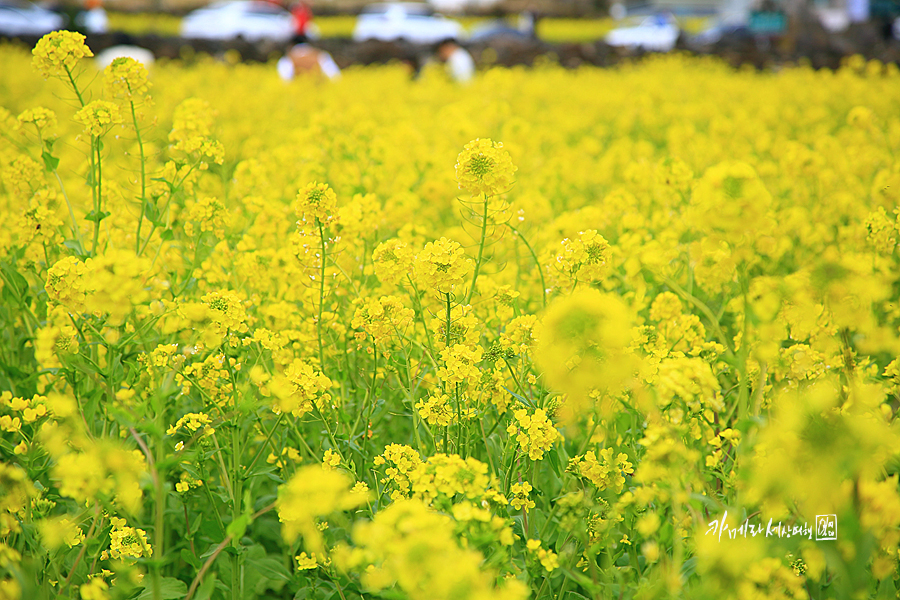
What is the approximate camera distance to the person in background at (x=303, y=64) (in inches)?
400

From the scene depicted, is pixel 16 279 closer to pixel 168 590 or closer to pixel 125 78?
pixel 125 78

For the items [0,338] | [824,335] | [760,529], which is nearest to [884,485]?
[760,529]

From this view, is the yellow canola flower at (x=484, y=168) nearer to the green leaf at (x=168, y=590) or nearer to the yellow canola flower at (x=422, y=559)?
the yellow canola flower at (x=422, y=559)

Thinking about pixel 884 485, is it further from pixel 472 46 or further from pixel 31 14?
pixel 31 14

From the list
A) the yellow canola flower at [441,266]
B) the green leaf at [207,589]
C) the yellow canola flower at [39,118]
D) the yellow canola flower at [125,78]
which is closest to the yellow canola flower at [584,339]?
the yellow canola flower at [441,266]

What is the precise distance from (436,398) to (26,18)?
68.1 feet

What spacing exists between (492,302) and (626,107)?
600 cm

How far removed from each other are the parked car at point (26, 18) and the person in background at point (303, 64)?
30.0 feet

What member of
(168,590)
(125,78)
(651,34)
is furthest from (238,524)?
(651,34)

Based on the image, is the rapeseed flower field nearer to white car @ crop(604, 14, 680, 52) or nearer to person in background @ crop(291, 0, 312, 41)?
person in background @ crop(291, 0, 312, 41)

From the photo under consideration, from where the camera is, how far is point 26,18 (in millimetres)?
17828

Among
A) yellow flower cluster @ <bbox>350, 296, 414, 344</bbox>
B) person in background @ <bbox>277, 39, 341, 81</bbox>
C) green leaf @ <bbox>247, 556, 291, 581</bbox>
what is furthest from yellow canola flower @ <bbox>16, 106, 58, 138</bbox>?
person in background @ <bbox>277, 39, 341, 81</bbox>

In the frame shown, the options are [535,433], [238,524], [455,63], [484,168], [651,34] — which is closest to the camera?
[238,524]

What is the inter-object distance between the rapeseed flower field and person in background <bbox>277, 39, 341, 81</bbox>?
23.5ft
